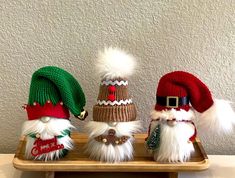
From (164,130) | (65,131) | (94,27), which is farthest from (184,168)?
(94,27)

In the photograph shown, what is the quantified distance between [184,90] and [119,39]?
21 centimetres

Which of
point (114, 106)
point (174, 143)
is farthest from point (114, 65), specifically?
point (174, 143)

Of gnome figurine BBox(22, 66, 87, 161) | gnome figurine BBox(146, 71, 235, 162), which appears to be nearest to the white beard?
gnome figurine BBox(146, 71, 235, 162)

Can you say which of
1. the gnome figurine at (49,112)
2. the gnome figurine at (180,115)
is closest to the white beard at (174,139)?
the gnome figurine at (180,115)

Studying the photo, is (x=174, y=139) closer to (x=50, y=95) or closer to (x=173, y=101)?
(x=173, y=101)

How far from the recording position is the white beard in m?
0.68

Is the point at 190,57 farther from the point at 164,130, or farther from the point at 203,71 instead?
the point at 164,130

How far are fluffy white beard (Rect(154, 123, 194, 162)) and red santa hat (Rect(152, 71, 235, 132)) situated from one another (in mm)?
21

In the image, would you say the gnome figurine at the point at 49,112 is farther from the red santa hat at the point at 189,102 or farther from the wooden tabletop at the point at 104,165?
the red santa hat at the point at 189,102

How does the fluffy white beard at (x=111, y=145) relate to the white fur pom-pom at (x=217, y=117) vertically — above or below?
below

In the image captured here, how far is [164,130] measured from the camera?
69 cm

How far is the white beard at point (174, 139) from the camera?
68 centimetres

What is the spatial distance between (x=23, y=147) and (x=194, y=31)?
0.42 metres

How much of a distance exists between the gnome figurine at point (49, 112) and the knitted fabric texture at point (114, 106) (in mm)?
44
